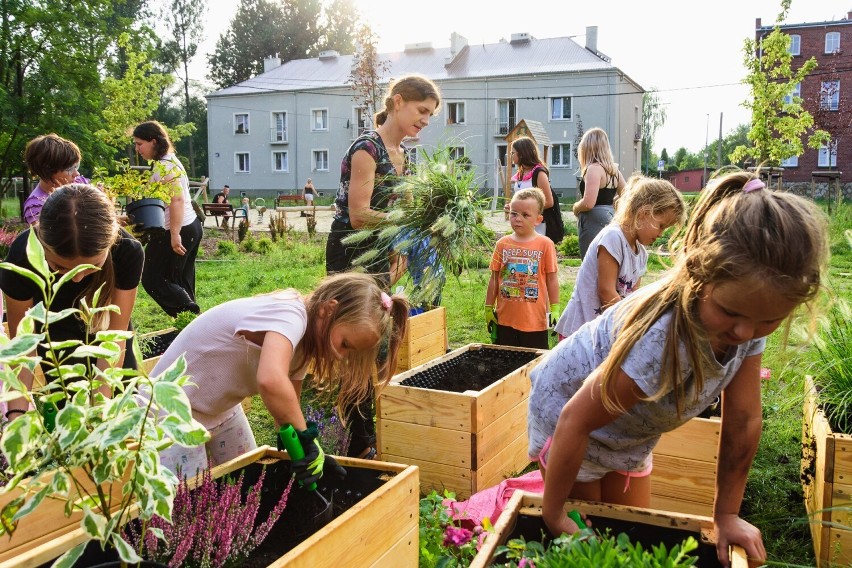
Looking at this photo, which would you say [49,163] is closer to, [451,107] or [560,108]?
[560,108]

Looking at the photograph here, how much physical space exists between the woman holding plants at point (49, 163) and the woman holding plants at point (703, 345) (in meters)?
3.35

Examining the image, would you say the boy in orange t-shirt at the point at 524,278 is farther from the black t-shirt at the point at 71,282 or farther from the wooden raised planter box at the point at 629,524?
the wooden raised planter box at the point at 629,524

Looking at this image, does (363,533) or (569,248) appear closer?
(363,533)

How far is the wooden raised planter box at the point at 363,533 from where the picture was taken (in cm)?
145

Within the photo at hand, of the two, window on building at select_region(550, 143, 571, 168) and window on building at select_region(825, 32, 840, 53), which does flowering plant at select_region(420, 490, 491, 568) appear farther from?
window on building at select_region(825, 32, 840, 53)

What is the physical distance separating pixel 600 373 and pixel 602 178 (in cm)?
338

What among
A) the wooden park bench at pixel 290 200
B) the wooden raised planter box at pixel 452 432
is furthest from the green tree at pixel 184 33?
the wooden raised planter box at pixel 452 432

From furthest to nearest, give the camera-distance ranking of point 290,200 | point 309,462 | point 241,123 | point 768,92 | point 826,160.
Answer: point 241,123
point 826,160
point 290,200
point 768,92
point 309,462

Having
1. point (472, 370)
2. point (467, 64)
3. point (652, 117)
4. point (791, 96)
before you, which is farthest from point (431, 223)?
point (652, 117)

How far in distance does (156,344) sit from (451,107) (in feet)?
108

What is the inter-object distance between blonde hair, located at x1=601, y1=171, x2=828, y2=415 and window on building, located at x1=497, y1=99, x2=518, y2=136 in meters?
34.0

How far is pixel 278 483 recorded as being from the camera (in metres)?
2.00

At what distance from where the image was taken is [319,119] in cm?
3912

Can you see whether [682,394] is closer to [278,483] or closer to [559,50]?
[278,483]
